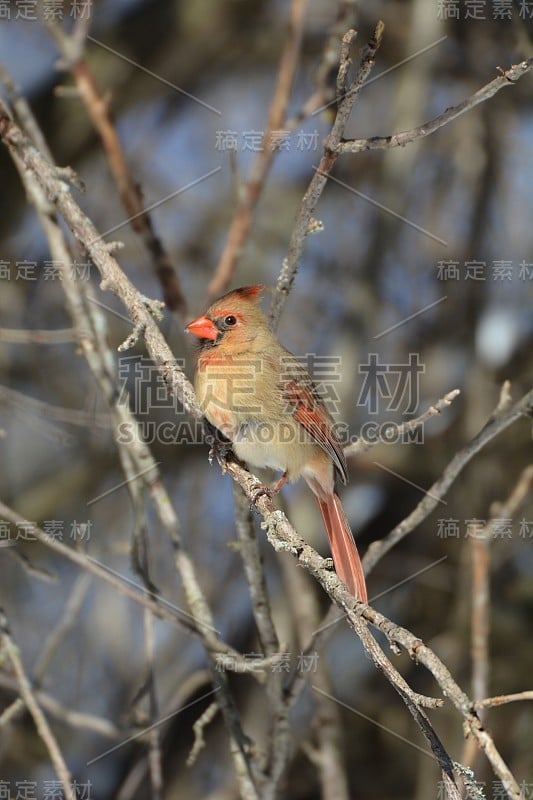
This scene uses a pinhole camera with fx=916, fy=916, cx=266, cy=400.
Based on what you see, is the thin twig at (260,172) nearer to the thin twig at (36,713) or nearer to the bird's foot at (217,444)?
the bird's foot at (217,444)

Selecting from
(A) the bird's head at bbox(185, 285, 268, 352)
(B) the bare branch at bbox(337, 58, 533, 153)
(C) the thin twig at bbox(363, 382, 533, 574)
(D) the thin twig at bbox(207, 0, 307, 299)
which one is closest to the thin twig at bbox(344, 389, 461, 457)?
(C) the thin twig at bbox(363, 382, 533, 574)

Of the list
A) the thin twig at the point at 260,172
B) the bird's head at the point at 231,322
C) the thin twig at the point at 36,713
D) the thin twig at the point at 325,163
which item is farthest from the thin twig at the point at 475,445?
the thin twig at the point at 260,172

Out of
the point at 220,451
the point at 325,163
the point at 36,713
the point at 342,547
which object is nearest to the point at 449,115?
the point at 325,163

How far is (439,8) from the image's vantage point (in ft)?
15.8

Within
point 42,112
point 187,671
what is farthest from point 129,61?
point 187,671

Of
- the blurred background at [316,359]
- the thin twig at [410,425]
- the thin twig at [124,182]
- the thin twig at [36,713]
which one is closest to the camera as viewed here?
the thin twig at [410,425]

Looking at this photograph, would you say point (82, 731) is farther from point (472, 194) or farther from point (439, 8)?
point (439, 8)

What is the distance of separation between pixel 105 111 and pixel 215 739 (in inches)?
120

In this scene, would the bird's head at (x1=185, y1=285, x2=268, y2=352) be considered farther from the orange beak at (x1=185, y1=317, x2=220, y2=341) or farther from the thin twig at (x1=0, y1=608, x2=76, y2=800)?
the thin twig at (x1=0, y1=608, x2=76, y2=800)

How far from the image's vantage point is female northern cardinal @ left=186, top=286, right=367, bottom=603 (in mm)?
3168

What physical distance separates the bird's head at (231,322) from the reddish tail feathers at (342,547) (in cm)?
76

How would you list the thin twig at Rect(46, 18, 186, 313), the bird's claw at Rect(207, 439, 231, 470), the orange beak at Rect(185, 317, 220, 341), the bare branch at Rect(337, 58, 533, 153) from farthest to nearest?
the thin twig at Rect(46, 18, 186, 313), the orange beak at Rect(185, 317, 220, 341), the bird's claw at Rect(207, 439, 231, 470), the bare branch at Rect(337, 58, 533, 153)

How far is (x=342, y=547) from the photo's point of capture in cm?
341

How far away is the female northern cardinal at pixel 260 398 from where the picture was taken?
3168 mm
